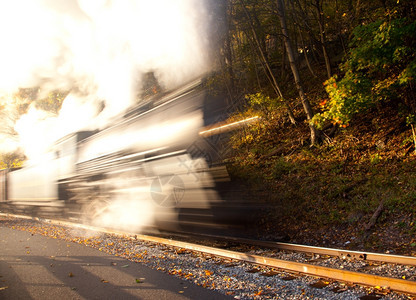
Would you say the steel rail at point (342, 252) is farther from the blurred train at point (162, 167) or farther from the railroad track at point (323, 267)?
the blurred train at point (162, 167)

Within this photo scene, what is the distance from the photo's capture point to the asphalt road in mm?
4176

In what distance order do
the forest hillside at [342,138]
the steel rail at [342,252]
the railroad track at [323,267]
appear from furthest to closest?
the forest hillside at [342,138], the steel rail at [342,252], the railroad track at [323,267]

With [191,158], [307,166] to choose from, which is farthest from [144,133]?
[307,166]

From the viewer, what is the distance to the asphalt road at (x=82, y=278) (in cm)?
418

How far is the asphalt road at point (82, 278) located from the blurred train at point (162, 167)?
139cm

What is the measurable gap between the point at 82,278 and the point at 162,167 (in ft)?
7.91

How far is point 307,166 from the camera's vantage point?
10.8 m

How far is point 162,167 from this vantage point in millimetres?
6246

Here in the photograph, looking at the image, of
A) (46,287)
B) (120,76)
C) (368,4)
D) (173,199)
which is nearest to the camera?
(46,287)

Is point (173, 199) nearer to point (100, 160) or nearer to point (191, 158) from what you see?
point (191, 158)

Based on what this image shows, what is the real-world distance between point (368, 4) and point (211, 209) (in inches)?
368

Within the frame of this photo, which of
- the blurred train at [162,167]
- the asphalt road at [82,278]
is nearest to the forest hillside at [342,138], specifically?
the blurred train at [162,167]

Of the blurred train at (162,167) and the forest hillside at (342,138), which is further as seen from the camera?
the forest hillside at (342,138)

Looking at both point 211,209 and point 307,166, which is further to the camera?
point 307,166
